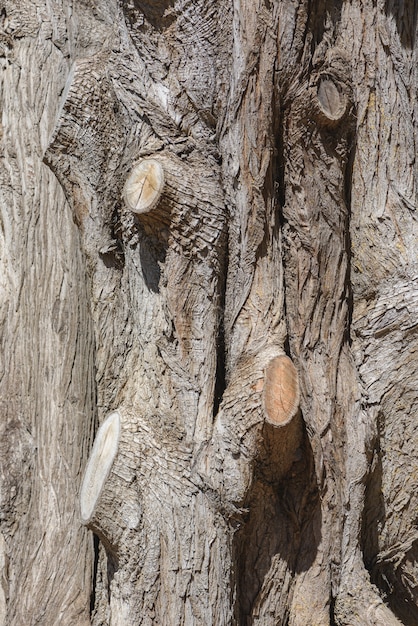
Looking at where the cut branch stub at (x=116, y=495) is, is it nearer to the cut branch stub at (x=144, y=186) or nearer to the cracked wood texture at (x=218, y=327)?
the cracked wood texture at (x=218, y=327)

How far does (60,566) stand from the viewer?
9.57 feet

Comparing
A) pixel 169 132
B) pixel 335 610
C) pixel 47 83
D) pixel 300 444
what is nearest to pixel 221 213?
pixel 169 132

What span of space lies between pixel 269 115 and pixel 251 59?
19 centimetres

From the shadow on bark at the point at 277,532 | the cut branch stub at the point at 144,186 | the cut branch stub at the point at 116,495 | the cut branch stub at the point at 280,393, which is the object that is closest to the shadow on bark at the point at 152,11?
the cut branch stub at the point at 144,186

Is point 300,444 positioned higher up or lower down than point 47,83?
lower down

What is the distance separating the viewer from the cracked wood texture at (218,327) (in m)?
2.51

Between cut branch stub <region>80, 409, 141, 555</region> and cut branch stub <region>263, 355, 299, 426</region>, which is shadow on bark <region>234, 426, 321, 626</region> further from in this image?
cut branch stub <region>80, 409, 141, 555</region>

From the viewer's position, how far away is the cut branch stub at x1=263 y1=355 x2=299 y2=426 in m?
2.44

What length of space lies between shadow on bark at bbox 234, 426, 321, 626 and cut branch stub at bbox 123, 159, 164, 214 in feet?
2.83

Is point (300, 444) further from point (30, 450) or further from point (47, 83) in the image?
point (47, 83)

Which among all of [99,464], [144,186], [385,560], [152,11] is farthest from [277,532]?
[152,11]

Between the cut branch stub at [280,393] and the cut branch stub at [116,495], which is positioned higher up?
the cut branch stub at [280,393]

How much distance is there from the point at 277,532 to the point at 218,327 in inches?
26.3

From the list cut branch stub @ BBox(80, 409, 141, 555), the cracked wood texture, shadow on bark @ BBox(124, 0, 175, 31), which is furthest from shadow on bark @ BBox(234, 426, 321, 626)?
shadow on bark @ BBox(124, 0, 175, 31)
